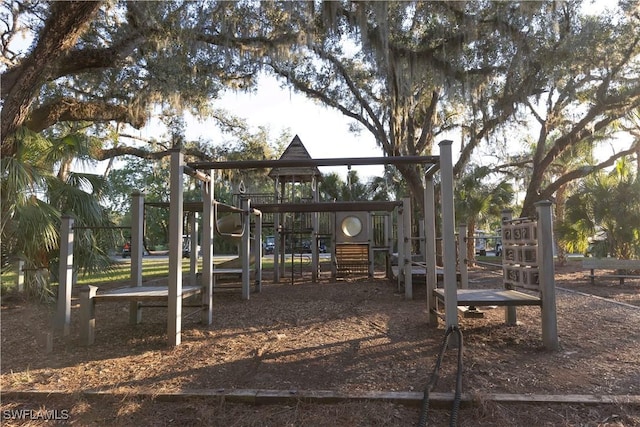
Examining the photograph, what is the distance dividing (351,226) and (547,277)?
31.1 feet

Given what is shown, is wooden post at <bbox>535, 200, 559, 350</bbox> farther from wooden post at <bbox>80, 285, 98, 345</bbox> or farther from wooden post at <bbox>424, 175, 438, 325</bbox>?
wooden post at <bbox>80, 285, 98, 345</bbox>

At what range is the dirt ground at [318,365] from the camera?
2.75 metres

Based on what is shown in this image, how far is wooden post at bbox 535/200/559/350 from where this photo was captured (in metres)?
4.23

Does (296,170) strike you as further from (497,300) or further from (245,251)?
(497,300)

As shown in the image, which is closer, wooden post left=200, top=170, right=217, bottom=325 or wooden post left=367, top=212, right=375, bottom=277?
wooden post left=200, top=170, right=217, bottom=325

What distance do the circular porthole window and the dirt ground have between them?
6821 mm

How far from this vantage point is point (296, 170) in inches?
523

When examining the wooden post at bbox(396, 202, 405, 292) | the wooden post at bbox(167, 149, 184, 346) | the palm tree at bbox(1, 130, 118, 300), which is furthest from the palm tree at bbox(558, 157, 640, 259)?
the palm tree at bbox(1, 130, 118, 300)

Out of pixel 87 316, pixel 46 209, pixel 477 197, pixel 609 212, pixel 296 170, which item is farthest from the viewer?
pixel 477 197

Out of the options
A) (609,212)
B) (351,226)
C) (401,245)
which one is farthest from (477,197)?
(401,245)

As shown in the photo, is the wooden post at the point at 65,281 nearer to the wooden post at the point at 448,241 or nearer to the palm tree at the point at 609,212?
the wooden post at the point at 448,241

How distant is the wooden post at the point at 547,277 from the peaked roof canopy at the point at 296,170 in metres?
9.06

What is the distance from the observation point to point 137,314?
5.72 meters

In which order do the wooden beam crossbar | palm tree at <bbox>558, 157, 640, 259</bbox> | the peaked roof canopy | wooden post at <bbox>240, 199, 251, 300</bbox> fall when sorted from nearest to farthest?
the wooden beam crossbar → wooden post at <bbox>240, 199, 251, 300</bbox> → palm tree at <bbox>558, 157, 640, 259</bbox> → the peaked roof canopy
